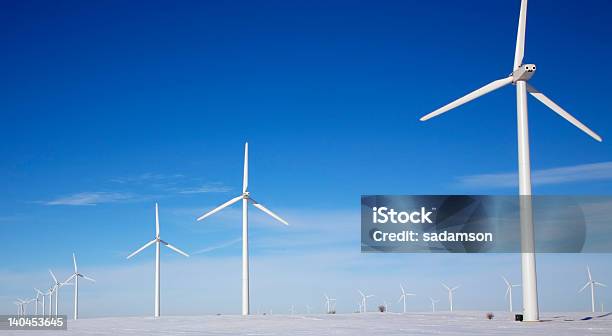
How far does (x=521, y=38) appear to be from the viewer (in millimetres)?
65875

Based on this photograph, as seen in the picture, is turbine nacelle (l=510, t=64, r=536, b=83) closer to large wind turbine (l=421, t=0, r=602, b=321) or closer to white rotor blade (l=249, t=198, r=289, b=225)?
large wind turbine (l=421, t=0, r=602, b=321)

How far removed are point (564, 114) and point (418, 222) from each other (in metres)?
18.5

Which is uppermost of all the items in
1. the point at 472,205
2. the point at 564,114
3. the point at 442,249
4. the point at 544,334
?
the point at 564,114

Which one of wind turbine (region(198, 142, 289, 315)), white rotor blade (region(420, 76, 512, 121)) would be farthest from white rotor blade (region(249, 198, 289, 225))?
white rotor blade (region(420, 76, 512, 121))

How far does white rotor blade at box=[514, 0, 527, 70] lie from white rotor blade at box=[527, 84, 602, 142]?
2.44m

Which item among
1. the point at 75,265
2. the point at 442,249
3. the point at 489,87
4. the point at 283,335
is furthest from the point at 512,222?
the point at 75,265

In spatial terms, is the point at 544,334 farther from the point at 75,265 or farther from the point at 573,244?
the point at 75,265

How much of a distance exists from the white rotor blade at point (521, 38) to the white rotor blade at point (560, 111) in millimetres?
2438

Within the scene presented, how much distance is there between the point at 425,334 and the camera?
125 ft

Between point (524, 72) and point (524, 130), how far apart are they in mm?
6231

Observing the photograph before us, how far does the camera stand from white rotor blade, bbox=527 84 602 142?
6381 centimetres

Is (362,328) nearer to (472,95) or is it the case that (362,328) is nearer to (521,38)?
(472,95)

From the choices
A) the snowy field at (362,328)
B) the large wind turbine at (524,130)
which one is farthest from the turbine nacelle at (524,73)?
the snowy field at (362,328)

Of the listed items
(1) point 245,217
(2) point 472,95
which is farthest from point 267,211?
(2) point 472,95
